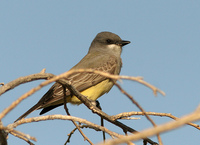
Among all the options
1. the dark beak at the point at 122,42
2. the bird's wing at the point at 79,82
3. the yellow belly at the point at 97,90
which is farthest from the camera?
the dark beak at the point at 122,42

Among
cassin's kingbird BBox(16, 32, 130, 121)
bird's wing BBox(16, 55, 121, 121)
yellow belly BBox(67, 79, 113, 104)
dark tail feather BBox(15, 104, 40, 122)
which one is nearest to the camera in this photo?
dark tail feather BBox(15, 104, 40, 122)

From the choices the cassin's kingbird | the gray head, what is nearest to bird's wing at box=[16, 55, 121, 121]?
the cassin's kingbird

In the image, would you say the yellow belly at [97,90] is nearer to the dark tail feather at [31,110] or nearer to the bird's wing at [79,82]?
the bird's wing at [79,82]

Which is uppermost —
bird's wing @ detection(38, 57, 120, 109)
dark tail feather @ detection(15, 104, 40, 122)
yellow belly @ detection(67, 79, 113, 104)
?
bird's wing @ detection(38, 57, 120, 109)

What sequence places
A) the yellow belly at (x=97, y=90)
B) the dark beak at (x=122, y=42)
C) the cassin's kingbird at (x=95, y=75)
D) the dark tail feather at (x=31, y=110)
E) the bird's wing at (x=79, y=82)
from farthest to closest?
the dark beak at (x=122, y=42), the yellow belly at (x=97, y=90), the cassin's kingbird at (x=95, y=75), the bird's wing at (x=79, y=82), the dark tail feather at (x=31, y=110)

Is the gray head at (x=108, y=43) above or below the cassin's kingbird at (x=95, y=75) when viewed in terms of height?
above

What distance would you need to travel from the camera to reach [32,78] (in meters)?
2.67

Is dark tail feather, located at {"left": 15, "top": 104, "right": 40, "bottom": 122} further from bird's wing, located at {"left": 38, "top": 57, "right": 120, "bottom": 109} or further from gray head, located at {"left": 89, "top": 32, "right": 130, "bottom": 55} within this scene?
gray head, located at {"left": 89, "top": 32, "right": 130, "bottom": 55}

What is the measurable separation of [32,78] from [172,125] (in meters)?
1.95

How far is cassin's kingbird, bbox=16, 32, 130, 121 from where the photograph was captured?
553 cm

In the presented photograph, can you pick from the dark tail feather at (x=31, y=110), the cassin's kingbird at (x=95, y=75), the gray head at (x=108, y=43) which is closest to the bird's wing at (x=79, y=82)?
the cassin's kingbird at (x=95, y=75)

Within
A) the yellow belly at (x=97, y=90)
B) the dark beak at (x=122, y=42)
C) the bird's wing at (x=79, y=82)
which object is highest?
the dark beak at (x=122, y=42)

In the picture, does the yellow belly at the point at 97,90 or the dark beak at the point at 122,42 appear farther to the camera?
the dark beak at the point at 122,42

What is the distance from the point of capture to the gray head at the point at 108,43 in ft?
24.8
